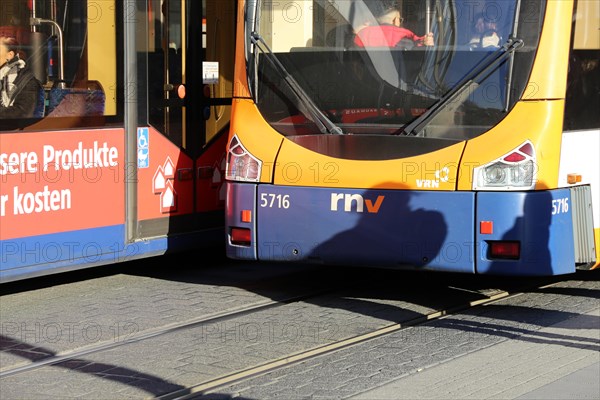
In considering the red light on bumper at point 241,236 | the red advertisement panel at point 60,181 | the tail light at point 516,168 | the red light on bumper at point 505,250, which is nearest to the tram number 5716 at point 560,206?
the tail light at point 516,168

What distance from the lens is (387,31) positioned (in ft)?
28.8

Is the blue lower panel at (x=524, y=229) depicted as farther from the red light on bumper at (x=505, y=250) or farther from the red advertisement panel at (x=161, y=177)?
the red advertisement panel at (x=161, y=177)

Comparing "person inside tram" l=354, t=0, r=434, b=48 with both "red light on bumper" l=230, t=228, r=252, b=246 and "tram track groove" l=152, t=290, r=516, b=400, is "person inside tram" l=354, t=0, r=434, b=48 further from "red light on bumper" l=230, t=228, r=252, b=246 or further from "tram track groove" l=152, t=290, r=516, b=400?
"tram track groove" l=152, t=290, r=516, b=400

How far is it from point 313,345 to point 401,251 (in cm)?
121

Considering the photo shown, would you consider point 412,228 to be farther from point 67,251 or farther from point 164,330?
point 67,251

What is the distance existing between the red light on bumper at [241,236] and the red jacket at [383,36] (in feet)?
5.55

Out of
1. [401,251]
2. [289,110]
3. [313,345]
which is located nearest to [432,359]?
[313,345]

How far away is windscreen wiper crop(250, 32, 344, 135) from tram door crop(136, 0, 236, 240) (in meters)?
1.06

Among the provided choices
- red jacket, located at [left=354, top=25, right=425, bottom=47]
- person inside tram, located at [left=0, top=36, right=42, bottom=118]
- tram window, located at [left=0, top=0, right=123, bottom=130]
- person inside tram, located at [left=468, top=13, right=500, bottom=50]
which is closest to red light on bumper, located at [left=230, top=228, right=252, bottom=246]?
tram window, located at [left=0, top=0, right=123, bottom=130]

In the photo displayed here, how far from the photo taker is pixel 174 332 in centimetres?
796

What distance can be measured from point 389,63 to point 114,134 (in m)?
2.32

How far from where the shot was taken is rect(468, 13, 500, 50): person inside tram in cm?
835

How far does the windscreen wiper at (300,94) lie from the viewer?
8828 millimetres

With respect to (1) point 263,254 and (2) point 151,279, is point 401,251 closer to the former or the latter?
(1) point 263,254
